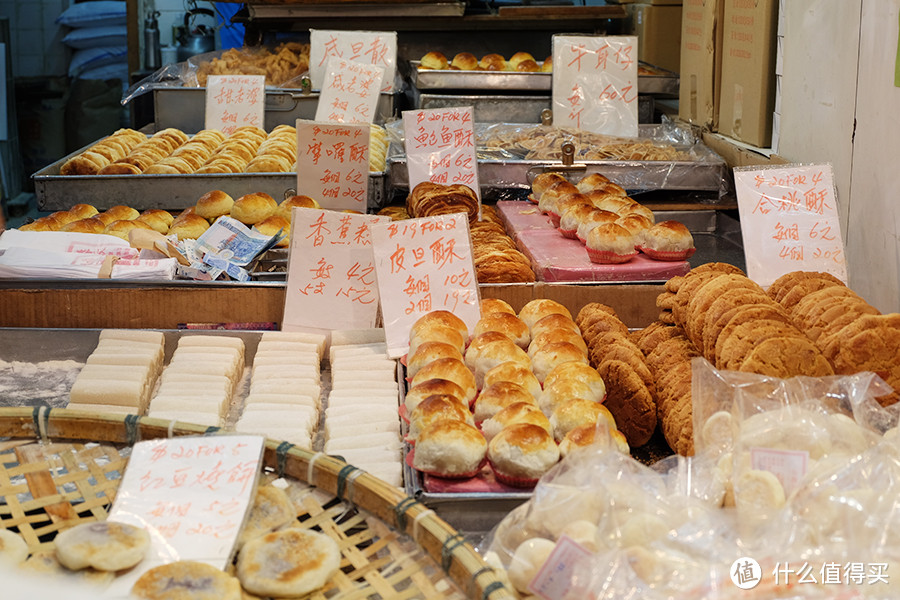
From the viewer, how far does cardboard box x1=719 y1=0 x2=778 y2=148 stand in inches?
148

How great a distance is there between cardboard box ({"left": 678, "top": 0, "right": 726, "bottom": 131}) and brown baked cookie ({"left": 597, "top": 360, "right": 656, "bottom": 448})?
2.68m

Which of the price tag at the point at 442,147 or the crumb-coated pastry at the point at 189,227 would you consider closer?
the crumb-coated pastry at the point at 189,227

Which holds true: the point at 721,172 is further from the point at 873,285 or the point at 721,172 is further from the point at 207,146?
the point at 207,146

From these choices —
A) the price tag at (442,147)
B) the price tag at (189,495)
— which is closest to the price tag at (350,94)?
the price tag at (442,147)

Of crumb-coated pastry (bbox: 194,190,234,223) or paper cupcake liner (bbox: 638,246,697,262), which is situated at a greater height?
crumb-coated pastry (bbox: 194,190,234,223)

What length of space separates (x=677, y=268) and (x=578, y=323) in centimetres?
60

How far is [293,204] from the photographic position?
3.63m

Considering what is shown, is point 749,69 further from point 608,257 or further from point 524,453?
point 524,453

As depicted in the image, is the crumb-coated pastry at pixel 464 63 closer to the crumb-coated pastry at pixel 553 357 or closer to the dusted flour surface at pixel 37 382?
the dusted flour surface at pixel 37 382

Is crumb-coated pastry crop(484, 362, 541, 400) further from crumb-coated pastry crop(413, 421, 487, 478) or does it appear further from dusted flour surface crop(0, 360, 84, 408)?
dusted flour surface crop(0, 360, 84, 408)

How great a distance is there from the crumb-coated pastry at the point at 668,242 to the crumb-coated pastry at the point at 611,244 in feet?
0.24

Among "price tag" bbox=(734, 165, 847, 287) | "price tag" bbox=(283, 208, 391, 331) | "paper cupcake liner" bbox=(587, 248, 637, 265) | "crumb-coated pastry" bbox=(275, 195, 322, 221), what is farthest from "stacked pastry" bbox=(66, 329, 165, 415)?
"price tag" bbox=(734, 165, 847, 287)

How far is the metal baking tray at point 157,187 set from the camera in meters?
4.05

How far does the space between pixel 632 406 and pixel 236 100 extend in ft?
12.9
